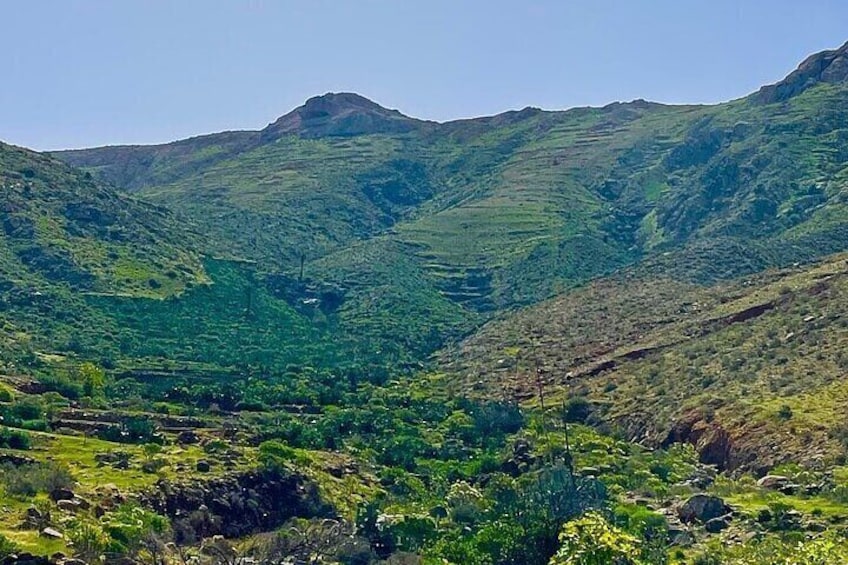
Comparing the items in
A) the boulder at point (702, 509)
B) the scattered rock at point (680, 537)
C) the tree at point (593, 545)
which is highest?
the tree at point (593, 545)

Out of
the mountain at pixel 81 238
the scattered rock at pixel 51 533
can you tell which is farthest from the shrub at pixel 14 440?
the mountain at pixel 81 238

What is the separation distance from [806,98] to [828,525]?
151737 mm

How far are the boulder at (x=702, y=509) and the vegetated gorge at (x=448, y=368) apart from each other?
0.39 ft

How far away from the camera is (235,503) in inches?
2313

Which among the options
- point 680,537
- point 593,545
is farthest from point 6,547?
point 680,537

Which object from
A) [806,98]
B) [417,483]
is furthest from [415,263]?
[417,483]

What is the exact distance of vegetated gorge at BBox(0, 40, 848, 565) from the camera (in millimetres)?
48812

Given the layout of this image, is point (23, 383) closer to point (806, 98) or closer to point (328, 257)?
point (328, 257)

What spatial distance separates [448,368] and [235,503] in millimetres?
53321

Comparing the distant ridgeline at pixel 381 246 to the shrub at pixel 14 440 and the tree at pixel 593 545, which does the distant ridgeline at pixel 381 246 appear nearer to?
the shrub at pixel 14 440

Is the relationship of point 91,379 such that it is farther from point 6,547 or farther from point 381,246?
point 381,246

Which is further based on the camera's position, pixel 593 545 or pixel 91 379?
pixel 91 379

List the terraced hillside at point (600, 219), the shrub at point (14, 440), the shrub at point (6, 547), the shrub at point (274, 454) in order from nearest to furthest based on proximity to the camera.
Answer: the shrub at point (6, 547) → the shrub at point (14, 440) → the shrub at point (274, 454) → the terraced hillside at point (600, 219)

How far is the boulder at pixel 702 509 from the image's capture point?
49.7 metres
